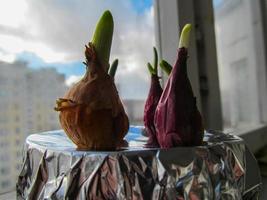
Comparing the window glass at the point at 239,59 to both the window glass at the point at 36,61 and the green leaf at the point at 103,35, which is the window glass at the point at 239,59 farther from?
the green leaf at the point at 103,35

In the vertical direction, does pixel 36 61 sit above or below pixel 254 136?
above

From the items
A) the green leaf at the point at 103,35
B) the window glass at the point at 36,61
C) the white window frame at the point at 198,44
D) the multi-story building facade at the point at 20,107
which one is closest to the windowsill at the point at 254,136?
the white window frame at the point at 198,44

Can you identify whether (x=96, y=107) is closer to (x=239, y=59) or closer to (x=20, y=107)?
(x=20, y=107)

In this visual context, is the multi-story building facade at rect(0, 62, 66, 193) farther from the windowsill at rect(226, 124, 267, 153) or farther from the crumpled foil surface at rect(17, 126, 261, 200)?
the windowsill at rect(226, 124, 267, 153)

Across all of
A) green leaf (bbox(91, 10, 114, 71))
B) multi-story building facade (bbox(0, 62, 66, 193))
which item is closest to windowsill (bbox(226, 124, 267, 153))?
multi-story building facade (bbox(0, 62, 66, 193))

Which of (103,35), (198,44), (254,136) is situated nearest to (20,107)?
(103,35)

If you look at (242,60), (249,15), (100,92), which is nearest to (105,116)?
(100,92)
